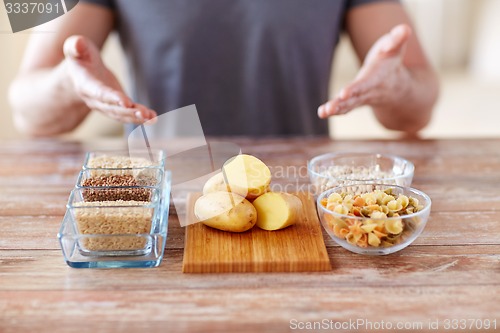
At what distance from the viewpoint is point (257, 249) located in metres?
0.85

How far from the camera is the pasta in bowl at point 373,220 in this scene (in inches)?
32.8

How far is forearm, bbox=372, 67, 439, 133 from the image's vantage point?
4.72ft

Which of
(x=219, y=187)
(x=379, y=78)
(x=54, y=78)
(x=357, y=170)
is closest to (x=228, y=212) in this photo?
(x=219, y=187)

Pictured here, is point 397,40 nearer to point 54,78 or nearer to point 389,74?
point 389,74

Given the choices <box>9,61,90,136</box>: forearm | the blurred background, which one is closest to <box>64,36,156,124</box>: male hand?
<box>9,61,90,136</box>: forearm

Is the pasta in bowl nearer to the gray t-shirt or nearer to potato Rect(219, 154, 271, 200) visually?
potato Rect(219, 154, 271, 200)

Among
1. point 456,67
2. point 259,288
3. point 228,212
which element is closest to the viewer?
point 259,288

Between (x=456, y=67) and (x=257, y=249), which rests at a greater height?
(x=257, y=249)

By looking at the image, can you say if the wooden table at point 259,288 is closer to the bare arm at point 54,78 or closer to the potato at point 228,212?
the potato at point 228,212

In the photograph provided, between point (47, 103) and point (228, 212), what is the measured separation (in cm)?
78

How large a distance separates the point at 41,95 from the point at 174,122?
34 centimetres

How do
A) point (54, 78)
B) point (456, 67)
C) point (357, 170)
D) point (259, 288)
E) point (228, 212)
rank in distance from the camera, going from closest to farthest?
point (259, 288) → point (228, 212) → point (357, 170) → point (54, 78) → point (456, 67)

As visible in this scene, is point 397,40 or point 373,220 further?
point 397,40

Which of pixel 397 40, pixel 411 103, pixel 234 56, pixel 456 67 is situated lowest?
pixel 456 67
